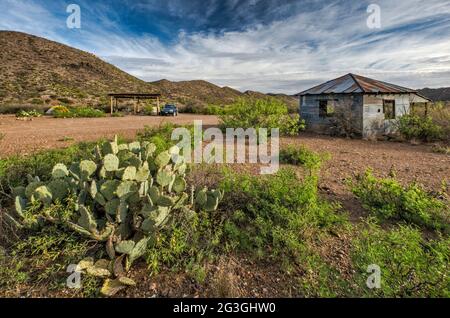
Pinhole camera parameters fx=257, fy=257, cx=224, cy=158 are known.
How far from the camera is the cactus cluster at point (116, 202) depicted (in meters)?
2.59

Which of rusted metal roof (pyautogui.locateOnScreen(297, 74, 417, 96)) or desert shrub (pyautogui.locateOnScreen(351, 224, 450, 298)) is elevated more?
rusted metal roof (pyautogui.locateOnScreen(297, 74, 417, 96))

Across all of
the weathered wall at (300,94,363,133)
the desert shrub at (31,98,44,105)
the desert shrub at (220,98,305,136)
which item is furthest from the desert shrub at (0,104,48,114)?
the weathered wall at (300,94,363,133)

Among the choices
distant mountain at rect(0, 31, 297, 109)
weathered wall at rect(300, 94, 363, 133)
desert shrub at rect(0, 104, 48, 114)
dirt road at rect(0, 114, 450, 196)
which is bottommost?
dirt road at rect(0, 114, 450, 196)

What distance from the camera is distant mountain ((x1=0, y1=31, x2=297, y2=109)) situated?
2555cm

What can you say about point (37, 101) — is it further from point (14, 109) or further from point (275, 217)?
point (275, 217)

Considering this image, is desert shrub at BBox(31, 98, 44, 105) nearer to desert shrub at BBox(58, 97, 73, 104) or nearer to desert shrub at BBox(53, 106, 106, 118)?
desert shrub at BBox(58, 97, 73, 104)

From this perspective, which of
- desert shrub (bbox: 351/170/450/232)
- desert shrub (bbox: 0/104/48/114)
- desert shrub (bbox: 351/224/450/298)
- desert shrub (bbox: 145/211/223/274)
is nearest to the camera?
desert shrub (bbox: 351/224/450/298)

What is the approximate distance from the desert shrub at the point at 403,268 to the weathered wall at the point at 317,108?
368 inches

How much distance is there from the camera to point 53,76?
1278 inches

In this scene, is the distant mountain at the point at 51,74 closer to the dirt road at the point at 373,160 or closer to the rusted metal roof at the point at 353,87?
the dirt road at the point at 373,160

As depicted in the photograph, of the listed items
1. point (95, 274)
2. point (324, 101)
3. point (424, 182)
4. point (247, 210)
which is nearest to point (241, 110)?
point (324, 101)

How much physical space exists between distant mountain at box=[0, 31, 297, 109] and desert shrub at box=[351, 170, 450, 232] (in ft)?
61.6

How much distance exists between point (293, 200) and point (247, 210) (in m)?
0.63

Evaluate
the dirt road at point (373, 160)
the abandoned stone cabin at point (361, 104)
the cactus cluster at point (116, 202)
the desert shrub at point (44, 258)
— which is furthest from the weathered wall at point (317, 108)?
the desert shrub at point (44, 258)
